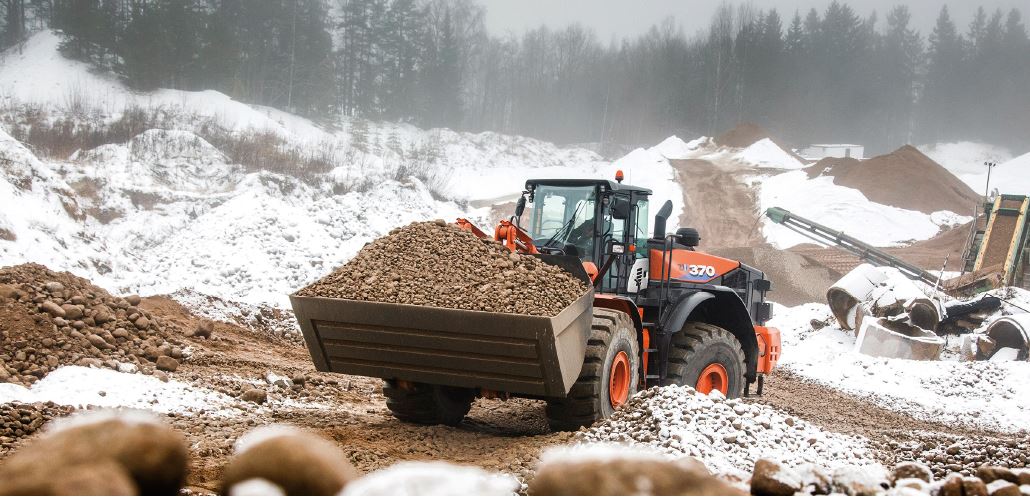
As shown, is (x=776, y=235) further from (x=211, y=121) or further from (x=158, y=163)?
(x=211, y=121)

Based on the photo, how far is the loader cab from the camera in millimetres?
7672

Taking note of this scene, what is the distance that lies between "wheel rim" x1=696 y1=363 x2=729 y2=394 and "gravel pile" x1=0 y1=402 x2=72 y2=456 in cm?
560

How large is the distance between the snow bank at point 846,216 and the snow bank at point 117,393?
78.4 feet

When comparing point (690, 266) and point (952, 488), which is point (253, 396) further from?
point (952, 488)

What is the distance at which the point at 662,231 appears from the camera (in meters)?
7.92

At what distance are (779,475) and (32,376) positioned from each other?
22.4ft

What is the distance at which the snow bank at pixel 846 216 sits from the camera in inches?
1185

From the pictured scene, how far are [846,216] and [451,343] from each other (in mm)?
28643

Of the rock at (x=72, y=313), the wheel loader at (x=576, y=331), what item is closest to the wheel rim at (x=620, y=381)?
the wheel loader at (x=576, y=331)

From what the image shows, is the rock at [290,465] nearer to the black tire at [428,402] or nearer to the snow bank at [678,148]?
the black tire at [428,402]

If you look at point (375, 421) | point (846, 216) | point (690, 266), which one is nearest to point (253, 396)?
point (375, 421)

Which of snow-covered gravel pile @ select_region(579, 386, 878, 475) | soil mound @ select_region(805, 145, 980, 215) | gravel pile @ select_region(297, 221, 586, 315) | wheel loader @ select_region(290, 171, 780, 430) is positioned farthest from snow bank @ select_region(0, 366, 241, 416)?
soil mound @ select_region(805, 145, 980, 215)

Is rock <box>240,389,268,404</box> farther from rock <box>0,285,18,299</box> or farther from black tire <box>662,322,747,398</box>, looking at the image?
black tire <box>662,322,747,398</box>

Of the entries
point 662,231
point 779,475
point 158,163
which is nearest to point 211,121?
point 158,163
